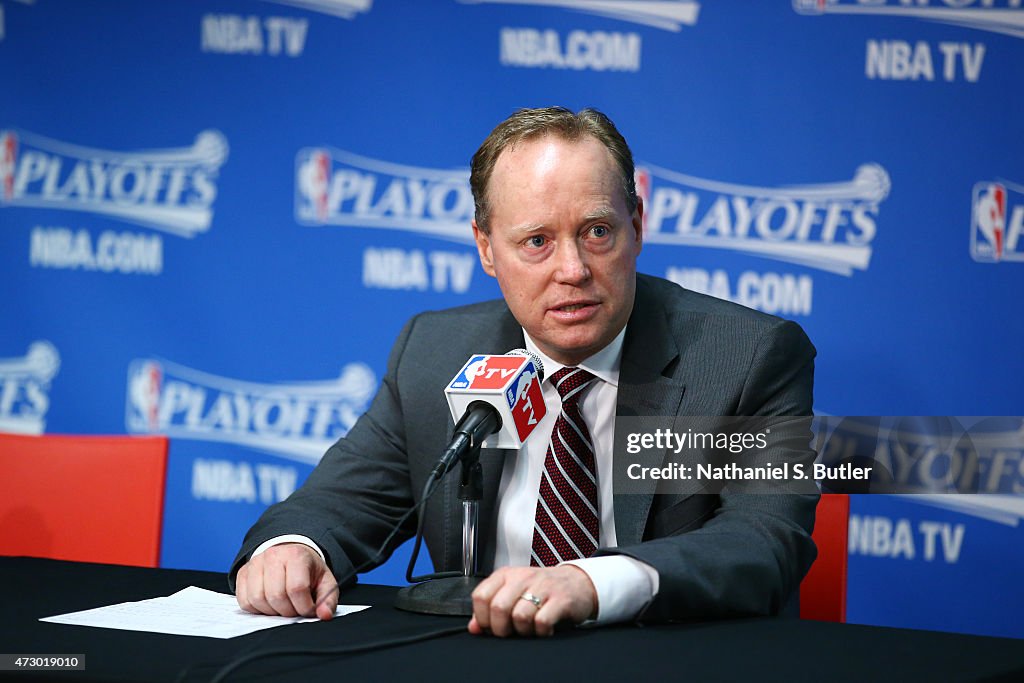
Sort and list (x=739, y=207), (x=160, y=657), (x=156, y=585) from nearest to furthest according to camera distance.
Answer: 1. (x=160, y=657)
2. (x=156, y=585)
3. (x=739, y=207)

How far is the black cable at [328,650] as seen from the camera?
1.23 metres

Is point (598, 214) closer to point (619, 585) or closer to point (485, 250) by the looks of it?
point (485, 250)

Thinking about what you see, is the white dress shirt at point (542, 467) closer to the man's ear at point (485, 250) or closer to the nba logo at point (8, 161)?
the man's ear at point (485, 250)

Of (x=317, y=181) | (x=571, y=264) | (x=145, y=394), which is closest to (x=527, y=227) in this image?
(x=571, y=264)

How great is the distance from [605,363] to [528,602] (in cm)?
80

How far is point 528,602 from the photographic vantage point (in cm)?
142

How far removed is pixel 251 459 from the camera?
12.2 feet

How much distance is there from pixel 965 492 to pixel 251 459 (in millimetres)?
2218

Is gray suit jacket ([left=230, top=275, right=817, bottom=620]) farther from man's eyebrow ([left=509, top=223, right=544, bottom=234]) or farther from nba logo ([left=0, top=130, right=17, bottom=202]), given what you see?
nba logo ([left=0, top=130, right=17, bottom=202])

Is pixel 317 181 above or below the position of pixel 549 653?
above

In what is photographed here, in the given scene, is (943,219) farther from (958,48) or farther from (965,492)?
(965,492)

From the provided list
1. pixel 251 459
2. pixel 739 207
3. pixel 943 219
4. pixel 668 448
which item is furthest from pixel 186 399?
pixel 943 219

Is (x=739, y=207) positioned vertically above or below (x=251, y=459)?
above

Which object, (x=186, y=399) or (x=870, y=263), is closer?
(x=870, y=263)
